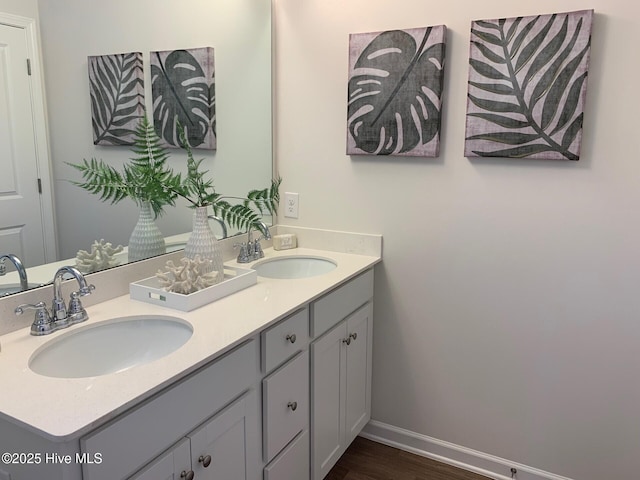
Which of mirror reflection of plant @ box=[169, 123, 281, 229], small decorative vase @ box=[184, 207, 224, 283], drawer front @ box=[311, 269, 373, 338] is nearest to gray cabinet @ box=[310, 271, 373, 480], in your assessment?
drawer front @ box=[311, 269, 373, 338]

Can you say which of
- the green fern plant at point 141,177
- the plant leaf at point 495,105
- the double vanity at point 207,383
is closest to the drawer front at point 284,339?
the double vanity at point 207,383

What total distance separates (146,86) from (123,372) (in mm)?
1086

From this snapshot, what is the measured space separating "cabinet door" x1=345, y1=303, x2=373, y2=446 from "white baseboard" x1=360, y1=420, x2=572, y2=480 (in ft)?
0.41

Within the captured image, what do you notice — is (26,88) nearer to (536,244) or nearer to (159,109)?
(159,109)

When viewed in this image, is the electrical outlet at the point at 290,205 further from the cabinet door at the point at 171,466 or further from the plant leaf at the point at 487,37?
the cabinet door at the point at 171,466

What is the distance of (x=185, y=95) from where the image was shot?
6.52 ft

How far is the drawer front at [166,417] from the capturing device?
1.00 m

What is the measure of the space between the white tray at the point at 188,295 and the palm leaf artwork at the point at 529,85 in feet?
3.32

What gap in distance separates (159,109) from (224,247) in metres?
0.63

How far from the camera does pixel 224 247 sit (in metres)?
2.18

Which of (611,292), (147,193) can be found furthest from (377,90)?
(611,292)

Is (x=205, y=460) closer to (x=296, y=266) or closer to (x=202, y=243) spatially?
(x=202, y=243)

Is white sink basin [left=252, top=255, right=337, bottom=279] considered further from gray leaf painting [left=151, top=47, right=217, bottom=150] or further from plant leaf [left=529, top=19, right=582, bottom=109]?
plant leaf [left=529, top=19, right=582, bottom=109]

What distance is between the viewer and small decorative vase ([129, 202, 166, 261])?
1.76 meters
